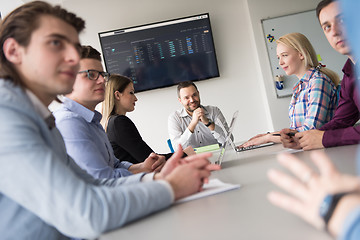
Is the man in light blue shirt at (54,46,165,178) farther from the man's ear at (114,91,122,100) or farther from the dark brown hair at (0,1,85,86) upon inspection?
the man's ear at (114,91,122,100)

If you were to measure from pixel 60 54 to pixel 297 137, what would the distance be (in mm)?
1220

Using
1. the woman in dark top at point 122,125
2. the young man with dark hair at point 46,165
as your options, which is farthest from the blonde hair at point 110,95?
the young man with dark hair at point 46,165

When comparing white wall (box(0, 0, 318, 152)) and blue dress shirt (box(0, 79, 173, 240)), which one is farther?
white wall (box(0, 0, 318, 152))

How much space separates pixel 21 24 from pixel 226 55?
4.34 metres

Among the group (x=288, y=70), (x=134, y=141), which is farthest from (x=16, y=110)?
(x=288, y=70)

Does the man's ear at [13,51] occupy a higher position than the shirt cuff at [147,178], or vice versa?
the man's ear at [13,51]

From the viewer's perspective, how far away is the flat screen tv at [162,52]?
194 inches

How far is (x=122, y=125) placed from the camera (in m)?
2.51

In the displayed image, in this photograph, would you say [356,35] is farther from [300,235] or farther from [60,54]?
[60,54]

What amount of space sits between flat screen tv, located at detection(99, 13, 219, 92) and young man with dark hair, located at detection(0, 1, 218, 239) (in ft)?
12.1

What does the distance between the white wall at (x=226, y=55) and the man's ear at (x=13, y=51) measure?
3.96 meters

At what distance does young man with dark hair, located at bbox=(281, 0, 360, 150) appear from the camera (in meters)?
1.58

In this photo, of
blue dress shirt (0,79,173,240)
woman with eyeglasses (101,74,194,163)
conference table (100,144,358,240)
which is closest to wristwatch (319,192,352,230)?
conference table (100,144,358,240)

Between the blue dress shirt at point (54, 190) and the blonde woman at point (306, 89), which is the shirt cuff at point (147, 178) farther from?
the blonde woman at point (306, 89)
